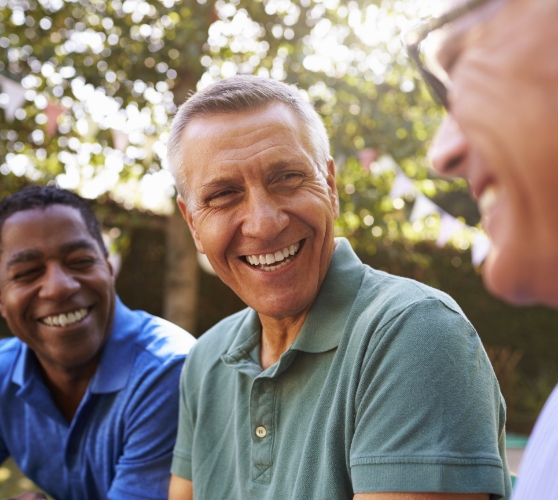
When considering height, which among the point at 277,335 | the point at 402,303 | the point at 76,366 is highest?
the point at 402,303

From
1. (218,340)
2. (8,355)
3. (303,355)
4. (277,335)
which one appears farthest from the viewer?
(8,355)

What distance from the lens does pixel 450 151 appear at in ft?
2.24

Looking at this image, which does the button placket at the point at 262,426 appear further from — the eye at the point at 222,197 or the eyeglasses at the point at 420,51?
the eyeglasses at the point at 420,51

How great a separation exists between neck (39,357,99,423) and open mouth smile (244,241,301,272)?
116 cm

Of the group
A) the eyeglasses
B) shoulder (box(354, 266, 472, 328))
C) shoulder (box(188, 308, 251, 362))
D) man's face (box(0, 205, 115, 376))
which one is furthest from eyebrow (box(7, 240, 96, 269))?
the eyeglasses

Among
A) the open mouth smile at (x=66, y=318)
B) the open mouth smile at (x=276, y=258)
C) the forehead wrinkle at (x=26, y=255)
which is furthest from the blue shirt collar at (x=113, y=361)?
the open mouth smile at (x=276, y=258)

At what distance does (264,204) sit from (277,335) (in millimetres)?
414

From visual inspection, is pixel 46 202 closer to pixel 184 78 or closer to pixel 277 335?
pixel 277 335

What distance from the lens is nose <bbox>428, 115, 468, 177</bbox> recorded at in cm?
68

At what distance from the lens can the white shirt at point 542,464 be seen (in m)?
0.73

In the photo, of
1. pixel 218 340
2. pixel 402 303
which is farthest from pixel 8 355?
pixel 402 303

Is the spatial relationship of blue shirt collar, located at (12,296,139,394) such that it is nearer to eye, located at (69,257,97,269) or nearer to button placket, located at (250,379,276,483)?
eye, located at (69,257,97,269)

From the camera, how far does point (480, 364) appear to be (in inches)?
52.9

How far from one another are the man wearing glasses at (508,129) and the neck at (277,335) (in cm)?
109
